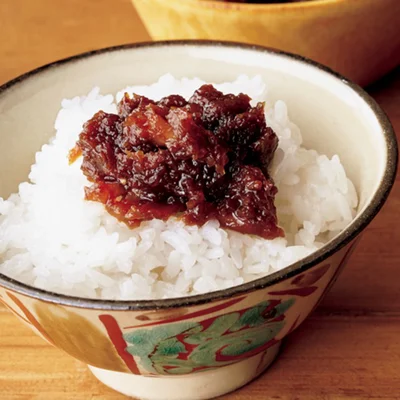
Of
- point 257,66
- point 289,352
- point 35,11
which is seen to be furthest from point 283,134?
point 35,11

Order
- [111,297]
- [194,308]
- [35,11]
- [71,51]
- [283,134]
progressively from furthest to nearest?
[35,11]
[71,51]
[283,134]
[111,297]
[194,308]

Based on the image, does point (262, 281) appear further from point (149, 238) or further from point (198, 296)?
point (149, 238)

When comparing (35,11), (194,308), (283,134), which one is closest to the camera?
(194,308)

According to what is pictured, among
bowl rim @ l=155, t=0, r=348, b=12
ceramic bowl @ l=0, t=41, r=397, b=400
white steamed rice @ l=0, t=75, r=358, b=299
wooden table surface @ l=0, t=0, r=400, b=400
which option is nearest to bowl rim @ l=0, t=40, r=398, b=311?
ceramic bowl @ l=0, t=41, r=397, b=400

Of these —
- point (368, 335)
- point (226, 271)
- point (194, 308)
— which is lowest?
point (368, 335)

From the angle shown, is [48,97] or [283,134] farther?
[48,97]

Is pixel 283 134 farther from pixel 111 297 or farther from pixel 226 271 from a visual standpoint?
pixel 111 297

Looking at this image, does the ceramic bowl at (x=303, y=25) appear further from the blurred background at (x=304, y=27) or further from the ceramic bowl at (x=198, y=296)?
the ceramic bowl at (x=198, y=296)

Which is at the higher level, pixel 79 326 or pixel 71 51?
pixel 79 326
